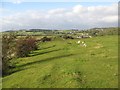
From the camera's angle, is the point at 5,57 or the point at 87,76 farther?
the point at 5,57

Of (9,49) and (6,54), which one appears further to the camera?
(9,49)

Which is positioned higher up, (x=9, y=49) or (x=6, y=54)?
(x=9, y=49)

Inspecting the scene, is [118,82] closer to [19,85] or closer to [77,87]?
[77,87]

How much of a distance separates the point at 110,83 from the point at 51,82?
5454 mm

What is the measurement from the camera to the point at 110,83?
2509 cm

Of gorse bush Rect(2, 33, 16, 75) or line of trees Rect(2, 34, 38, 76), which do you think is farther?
line of trees Rect(2, 34, 38, 76)

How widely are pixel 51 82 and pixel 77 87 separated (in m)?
4.03

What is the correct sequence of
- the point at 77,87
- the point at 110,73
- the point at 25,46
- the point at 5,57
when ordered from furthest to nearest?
1. the point at 25,46
2. the point at 5,57
3. the point at 110,73
4. the point at 77,87

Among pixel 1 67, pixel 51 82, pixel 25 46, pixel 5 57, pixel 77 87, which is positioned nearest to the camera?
pixel 77 87

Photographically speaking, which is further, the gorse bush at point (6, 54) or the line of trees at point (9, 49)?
the line of trees at point (9, 49)

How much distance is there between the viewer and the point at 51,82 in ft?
90.2

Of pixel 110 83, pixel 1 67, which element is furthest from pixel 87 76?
pixel 1 67

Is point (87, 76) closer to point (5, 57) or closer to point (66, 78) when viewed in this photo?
point (66, 78)

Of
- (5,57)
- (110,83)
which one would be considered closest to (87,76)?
(110,83)
